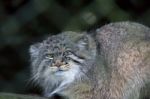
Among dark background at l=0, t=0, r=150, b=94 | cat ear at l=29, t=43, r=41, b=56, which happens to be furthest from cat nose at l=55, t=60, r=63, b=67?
dark background at l=0, t=0, r=150, b=94

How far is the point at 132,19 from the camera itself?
813 centimetres

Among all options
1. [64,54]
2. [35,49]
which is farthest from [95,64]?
[35,49]

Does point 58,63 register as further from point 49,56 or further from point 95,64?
point 95,64

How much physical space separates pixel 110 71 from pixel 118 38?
0.22 m

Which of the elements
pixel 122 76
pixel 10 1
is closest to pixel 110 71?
pixel 122 76

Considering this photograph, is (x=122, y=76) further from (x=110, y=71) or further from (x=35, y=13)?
(x=35, y=13)

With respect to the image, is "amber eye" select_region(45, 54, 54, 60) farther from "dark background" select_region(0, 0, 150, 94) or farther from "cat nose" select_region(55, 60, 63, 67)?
"dark background" select_region(0, 0, 150, 94)

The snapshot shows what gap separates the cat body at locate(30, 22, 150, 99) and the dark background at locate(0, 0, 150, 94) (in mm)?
206

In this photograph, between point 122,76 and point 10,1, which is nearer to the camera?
point 122,76

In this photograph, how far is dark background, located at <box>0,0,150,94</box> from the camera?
→ 25.6 feet

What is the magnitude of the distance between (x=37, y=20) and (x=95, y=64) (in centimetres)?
89

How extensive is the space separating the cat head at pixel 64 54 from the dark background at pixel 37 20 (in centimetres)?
28

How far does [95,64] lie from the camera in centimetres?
741

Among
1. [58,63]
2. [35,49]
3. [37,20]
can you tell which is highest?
[37,20]
